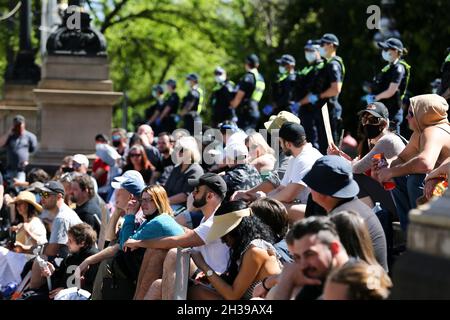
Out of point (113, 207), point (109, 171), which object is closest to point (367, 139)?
point (113, 207)

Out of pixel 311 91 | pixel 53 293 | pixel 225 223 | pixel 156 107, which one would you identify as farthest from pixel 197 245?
pixel 156 107

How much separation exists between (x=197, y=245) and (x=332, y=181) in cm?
162

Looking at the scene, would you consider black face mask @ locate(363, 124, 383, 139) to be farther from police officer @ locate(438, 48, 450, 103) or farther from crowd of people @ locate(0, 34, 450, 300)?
police officer @ locate(438, 48, 450, 103)

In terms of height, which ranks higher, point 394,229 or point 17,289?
point 394,229

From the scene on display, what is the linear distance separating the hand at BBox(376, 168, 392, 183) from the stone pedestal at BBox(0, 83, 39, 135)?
1490 cm

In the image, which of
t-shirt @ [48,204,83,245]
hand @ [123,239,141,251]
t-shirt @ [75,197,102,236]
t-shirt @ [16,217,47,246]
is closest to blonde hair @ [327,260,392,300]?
hand @ [123,239,141,251]

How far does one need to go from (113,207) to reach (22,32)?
16.0m

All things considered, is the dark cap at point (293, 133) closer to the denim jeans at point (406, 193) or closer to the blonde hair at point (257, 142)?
the denim jeans at point (406, 193)

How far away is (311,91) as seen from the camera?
50.9 ft

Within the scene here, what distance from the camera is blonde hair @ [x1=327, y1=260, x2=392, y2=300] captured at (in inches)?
235

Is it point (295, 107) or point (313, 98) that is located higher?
point (313, 98)

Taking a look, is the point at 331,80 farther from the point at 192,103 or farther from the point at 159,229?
the point at 192,103

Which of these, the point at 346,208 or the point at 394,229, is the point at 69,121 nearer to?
Result: the point at 394,229

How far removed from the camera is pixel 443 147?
894 cm
